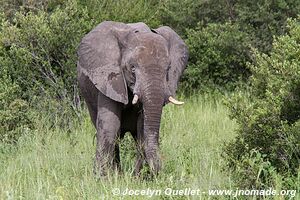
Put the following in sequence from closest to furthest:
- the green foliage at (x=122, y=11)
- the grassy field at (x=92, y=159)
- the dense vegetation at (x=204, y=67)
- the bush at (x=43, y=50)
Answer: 1. the dense vegetation at (x=204, y=67)
2. the grassy field at (x=92, y=159)
3. the bush at (x=43, y=50)
4. the green foliage at (x=122, y=11)

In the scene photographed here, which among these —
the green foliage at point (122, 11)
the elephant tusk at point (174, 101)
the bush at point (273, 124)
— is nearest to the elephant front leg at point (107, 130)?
the elephant tusk at point (174, 101)

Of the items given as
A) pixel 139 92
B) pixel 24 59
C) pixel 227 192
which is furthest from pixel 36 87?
pixel 227 192

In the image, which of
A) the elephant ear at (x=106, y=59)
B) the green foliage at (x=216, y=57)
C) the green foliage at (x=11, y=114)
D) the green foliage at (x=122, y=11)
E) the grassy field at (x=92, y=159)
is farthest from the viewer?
the green foliage at (x=122, y=11)

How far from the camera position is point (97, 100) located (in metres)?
7.56

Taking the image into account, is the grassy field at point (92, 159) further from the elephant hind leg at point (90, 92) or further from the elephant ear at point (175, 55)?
the elephant ear at point (175, 55)

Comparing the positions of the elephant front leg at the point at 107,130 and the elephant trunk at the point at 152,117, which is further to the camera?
the elephant front leg at the point at 107,130

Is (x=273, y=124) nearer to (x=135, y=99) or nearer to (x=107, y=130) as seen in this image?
(x=135, y=99)

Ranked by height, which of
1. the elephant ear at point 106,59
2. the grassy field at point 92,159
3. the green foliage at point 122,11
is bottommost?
the grassy field at point 92,159

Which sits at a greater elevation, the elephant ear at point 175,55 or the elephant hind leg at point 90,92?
the elephant ear at point 175,55

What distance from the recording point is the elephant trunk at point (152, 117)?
6.74 metres

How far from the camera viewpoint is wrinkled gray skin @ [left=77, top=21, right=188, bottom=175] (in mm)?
6840

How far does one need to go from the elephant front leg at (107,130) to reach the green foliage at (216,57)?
5635mm

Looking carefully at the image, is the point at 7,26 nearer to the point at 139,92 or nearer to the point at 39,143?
the point at 39,143

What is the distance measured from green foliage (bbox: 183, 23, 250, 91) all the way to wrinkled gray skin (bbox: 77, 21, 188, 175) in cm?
501
